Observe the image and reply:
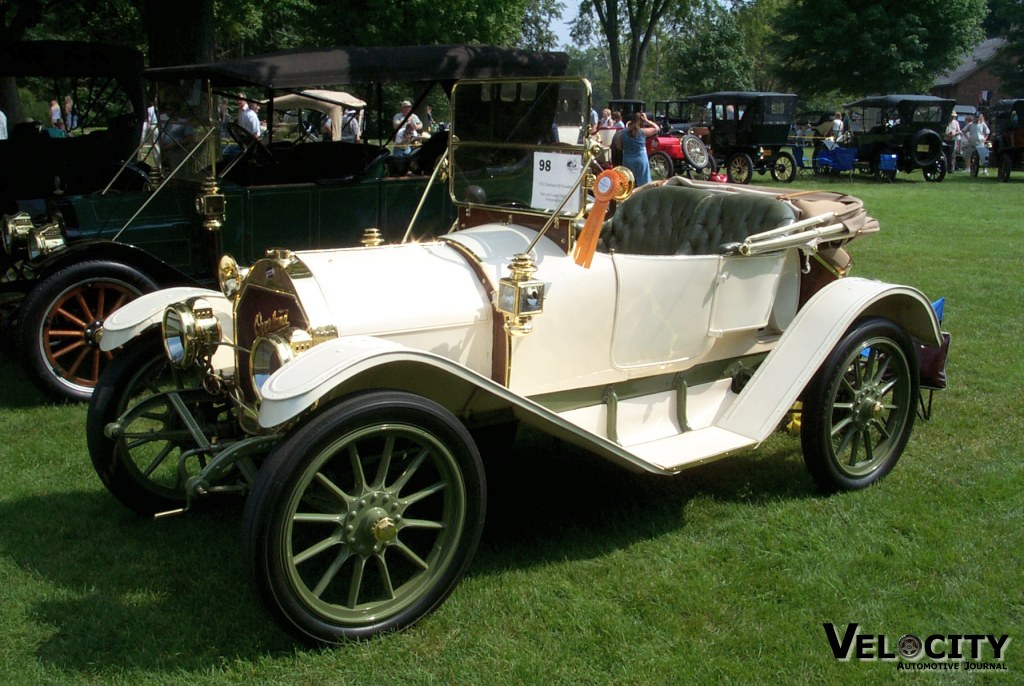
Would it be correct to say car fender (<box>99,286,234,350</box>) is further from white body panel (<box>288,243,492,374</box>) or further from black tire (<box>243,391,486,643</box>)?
black tire (<box>243,391,486,643</box>)

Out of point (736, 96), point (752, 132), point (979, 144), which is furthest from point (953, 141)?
point (736, 96)

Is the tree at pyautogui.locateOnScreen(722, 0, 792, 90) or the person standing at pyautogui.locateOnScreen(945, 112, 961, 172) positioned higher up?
the tree at pyautogui.locateOnScreen(722, 0, 792, 90)

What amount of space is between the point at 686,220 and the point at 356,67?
121 inches

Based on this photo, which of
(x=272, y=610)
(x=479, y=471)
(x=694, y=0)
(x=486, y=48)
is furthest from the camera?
(x=694, y=0)

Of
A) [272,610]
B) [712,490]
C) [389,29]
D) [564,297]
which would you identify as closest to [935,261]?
[712,490]

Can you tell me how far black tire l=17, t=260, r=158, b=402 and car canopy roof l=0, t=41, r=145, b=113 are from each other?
3715 millimetres

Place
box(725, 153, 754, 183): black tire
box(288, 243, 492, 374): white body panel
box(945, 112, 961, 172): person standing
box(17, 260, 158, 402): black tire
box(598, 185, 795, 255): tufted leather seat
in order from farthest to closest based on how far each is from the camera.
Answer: box(945, 112, 961, 172): person standing < box(725, 153, 754, 183): black tire < box(17, 260, 158, 402): black tire < box(598, 185, 795, 255): tufted leather seat < box(288, 243, 492, 374): white body panel

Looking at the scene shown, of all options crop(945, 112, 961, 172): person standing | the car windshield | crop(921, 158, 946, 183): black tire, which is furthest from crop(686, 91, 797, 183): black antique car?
the car windshield

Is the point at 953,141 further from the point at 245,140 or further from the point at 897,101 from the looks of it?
the point at 245,140

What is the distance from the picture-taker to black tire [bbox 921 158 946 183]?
2125cm

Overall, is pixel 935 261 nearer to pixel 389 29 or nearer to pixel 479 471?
pixel 479 471

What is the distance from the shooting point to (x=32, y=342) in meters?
5.42

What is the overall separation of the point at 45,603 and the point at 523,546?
5.78ft

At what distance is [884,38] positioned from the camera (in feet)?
114
